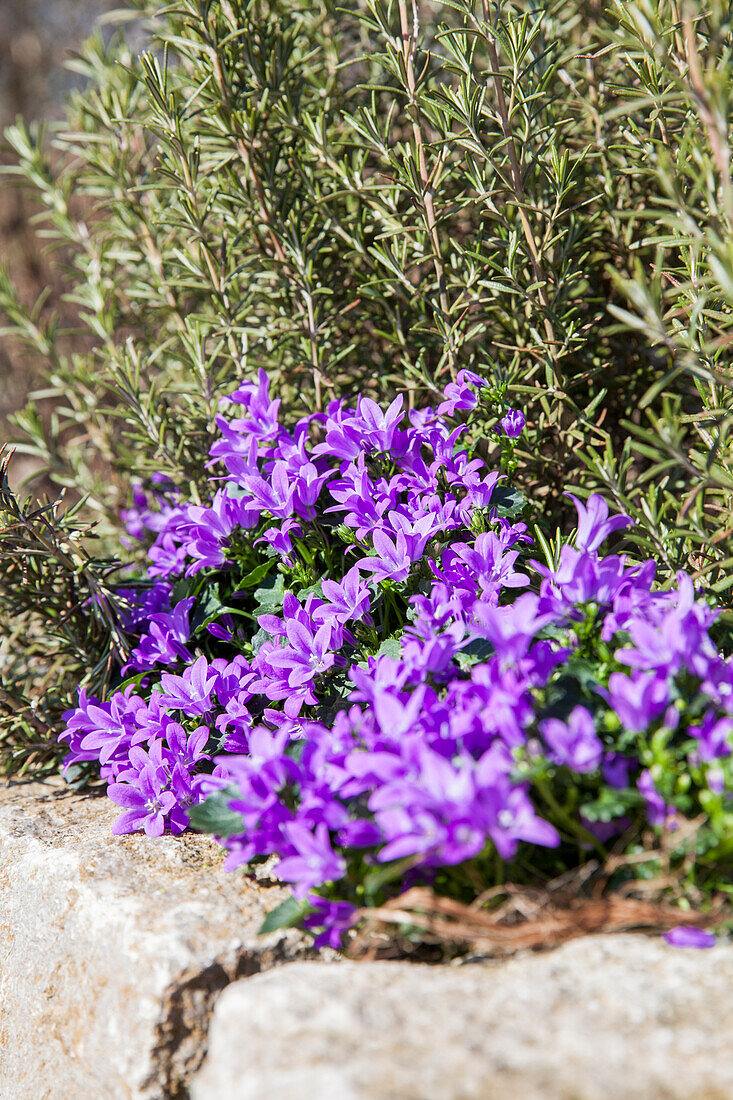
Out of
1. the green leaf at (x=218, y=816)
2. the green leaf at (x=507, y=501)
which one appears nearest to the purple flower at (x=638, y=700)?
the green leaf at (x=507, y=501)

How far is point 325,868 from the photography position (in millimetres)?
1215

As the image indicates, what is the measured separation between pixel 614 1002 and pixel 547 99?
86.2 inches

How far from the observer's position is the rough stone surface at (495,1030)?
0.97 meters

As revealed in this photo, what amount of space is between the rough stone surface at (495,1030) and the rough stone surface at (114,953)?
0.18m

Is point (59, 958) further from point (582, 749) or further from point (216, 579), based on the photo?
point (582, 749)

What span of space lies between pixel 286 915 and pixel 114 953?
394mm

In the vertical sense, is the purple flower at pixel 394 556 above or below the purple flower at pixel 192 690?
above

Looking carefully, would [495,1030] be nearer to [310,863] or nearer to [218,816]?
[310,863]

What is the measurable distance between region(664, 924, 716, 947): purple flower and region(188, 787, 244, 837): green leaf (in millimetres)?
722

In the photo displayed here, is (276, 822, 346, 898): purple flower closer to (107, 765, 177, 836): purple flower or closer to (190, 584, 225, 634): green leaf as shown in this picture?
(107, 765, 177, 836): purple flower

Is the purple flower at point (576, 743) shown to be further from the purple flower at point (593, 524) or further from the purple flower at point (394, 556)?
the purple flower at point (394, 556)

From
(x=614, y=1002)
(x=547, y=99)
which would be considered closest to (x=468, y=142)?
(x=547, y=99)

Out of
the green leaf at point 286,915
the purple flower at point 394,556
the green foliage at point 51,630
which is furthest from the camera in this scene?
the green foliage at point 51,630

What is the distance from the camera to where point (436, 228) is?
210 cm
